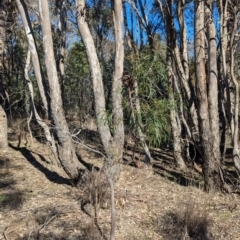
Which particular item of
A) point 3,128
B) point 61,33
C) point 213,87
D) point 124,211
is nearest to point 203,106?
point 213,87

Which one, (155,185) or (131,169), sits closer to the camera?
(155,185)

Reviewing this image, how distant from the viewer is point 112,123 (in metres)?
6.48

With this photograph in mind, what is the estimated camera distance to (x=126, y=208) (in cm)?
609

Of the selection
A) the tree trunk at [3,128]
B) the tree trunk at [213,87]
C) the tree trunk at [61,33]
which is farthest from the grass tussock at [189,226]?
the tree trunk at [61,33]

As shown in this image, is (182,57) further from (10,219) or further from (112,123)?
(10,219)

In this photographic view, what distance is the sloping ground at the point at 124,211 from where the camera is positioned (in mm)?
5352

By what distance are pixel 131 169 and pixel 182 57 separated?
283 cm

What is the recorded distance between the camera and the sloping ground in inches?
211

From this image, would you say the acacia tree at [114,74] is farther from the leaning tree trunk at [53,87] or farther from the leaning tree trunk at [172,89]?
the leaning tree trunk at [172,89]

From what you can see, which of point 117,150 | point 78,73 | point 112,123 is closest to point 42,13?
point 112,123

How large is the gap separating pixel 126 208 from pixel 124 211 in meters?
0.12

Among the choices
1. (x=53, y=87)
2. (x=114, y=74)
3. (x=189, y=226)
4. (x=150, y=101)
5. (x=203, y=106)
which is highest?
(x=114, y=74)

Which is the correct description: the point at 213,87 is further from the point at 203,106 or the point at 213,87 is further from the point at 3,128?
the point at 3,128

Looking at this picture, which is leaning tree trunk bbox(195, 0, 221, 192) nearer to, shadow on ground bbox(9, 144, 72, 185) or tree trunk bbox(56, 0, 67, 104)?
shadow on ground bbox(9, 144, 72, 185)
